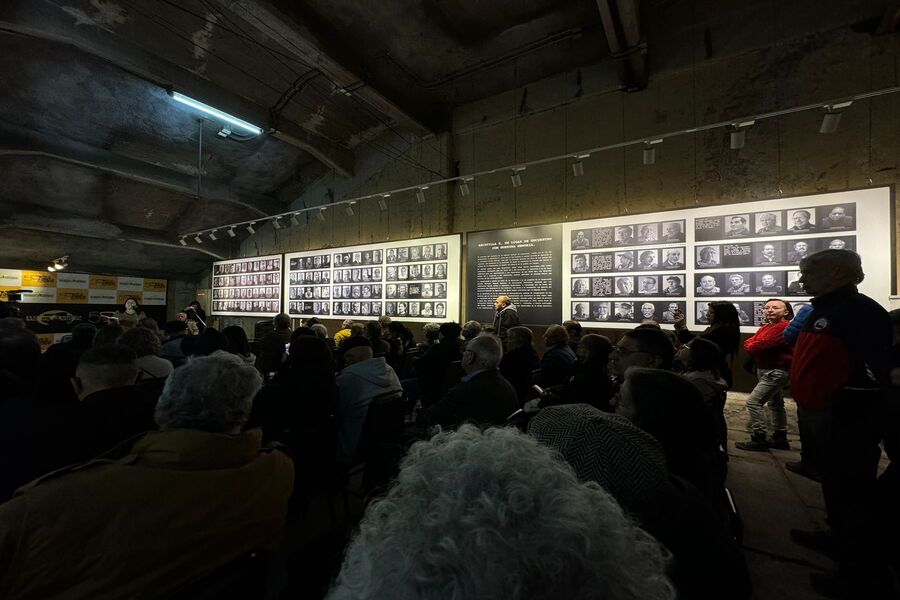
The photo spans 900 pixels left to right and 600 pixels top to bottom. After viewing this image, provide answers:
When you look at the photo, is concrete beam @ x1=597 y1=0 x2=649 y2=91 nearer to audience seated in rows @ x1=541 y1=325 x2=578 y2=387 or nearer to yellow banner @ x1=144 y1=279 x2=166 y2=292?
audience seated in rows @ x1=541 y1=325 x2=578 y2=387

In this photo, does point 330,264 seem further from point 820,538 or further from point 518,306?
point 820,538

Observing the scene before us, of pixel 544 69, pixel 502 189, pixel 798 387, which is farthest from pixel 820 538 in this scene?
pixel 544 69

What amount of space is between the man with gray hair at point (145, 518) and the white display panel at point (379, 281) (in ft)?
18.3

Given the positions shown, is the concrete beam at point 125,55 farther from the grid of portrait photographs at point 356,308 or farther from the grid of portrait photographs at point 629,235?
the grid of portrait photographs at point 629,235

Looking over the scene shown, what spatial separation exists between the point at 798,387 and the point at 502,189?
5.07 m

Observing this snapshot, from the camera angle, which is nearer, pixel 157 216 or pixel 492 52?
pixel 492 52

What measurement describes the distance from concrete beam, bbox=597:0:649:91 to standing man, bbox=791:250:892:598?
338 centimetres

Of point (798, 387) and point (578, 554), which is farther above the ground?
point (578, 554)

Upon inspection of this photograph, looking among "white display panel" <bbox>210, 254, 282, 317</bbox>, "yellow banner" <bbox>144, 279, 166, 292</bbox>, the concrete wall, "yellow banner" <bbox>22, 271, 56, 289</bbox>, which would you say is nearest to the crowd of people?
the concrete wall

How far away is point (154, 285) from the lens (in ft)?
35.9

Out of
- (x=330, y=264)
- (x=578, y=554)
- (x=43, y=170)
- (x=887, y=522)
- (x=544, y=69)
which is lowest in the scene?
(x=887, y=522)

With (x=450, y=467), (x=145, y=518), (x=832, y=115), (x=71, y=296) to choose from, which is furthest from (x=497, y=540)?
(x=71, y=296)

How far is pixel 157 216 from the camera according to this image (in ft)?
29.3

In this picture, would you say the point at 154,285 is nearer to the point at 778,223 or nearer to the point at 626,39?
the point at 626,39
